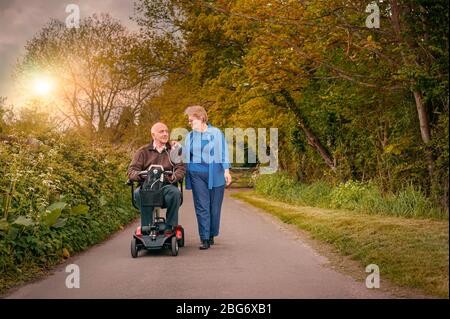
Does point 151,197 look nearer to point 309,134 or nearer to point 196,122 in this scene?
point 196,122

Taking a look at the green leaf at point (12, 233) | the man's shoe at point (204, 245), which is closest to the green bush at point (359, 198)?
the man's shoe at point (204, 245)

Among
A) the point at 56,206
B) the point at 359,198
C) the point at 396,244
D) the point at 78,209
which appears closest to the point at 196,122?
the point at 78,209

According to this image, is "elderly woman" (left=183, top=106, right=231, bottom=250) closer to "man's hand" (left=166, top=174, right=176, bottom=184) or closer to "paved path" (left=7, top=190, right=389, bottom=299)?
"paved path" (left=7, top=190, right=389, bottom=299)

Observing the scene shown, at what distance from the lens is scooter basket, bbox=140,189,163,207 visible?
29.0ft

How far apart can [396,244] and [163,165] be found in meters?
3.71

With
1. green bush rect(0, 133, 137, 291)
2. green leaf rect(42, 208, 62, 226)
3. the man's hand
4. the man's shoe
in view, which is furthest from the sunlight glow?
green leaf rect(42, 208, 62, 226)

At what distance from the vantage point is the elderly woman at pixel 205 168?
964 centimetres

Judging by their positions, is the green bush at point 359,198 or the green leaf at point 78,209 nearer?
the green leaf at point 78,209

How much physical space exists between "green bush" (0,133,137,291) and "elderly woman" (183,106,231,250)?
1858 millimetres

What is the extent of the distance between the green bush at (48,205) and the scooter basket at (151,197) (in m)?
1.16

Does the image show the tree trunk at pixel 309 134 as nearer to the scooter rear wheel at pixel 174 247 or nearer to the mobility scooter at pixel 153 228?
the mobility scooter at pixel 153 228

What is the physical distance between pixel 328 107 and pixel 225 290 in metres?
11.5

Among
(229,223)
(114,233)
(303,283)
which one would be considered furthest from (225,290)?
(229,223)

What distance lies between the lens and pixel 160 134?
9188 mm
